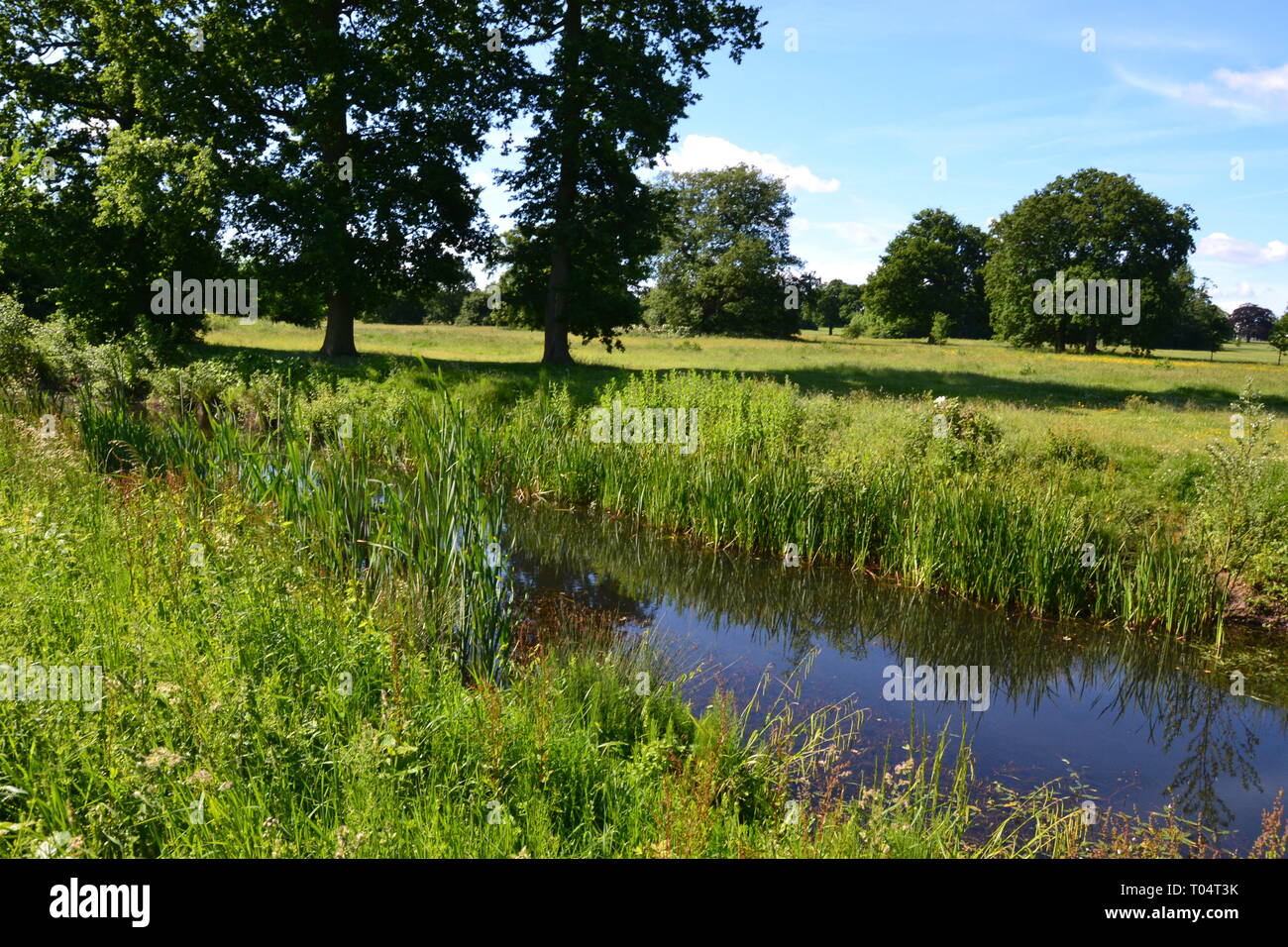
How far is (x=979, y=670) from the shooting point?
7.82 meters

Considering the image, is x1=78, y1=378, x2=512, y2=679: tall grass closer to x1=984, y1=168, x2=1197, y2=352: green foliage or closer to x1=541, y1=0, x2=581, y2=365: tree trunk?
x1=541, y1=0, x2=581, y2=365: tree trunk

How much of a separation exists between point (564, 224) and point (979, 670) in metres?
18.8

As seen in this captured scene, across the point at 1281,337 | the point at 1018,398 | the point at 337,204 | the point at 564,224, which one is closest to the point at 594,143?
the point at 564,224

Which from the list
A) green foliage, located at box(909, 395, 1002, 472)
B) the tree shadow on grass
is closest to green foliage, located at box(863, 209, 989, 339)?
the tree shadow on grass

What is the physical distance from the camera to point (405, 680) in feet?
15.5

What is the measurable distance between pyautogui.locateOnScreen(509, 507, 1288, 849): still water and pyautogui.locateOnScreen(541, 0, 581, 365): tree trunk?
14389mm

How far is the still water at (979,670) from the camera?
596 centimetres

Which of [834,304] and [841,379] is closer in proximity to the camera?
[841,379]

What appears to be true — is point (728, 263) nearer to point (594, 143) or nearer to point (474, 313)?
point (474, 313)

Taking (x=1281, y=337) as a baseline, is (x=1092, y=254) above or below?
above

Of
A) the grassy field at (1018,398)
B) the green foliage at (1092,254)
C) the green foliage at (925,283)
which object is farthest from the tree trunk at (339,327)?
the green foliage at (925,283)

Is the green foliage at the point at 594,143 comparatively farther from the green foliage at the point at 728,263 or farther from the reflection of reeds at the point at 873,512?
the green foliage at the point at 728,263

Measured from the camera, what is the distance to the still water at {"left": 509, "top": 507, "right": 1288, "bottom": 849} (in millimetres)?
5965
